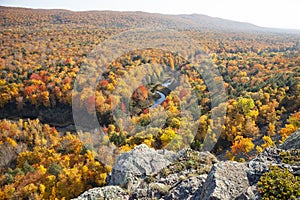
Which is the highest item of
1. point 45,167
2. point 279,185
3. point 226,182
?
point 279,185

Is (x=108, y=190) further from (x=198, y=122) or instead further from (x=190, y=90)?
(x=190, y=90)

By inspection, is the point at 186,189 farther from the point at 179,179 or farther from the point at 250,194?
the point at 250,194

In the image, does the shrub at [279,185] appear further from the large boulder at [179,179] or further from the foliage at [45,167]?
the foliage at [45,167]

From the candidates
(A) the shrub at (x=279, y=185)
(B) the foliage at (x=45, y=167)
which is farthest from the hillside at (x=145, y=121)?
(B) the foliage at (x=45, y=167)

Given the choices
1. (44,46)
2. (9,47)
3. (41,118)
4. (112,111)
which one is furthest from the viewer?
(44,46)

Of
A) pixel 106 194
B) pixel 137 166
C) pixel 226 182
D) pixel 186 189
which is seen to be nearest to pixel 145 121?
pixel 137 166

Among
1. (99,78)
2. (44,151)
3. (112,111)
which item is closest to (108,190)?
(44,151)

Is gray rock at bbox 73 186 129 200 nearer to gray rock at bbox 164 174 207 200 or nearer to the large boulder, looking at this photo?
the large boulder
